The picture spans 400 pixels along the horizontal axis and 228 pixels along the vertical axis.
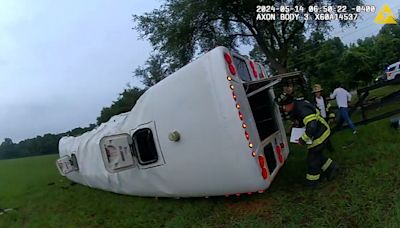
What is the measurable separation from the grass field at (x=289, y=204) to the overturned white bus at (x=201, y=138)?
40 cm

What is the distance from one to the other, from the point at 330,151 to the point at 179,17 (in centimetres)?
912

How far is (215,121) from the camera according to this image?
14.7 ft

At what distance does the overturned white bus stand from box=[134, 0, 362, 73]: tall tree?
859 centimetres

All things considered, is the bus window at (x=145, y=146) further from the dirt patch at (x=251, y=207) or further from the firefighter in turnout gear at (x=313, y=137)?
the firefighter in turnout gear at (x=313, y=137)

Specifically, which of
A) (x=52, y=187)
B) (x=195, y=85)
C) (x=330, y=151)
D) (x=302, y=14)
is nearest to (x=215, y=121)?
(x=195, y=85)

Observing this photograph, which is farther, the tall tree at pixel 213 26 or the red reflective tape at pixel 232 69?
the tall tree at pixel 213 26

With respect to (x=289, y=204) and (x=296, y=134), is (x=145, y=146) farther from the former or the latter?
(x=296, y=134)

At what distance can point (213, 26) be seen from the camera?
15773 millimetres

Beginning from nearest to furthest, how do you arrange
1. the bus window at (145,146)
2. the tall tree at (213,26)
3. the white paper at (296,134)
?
the bus window at (145,146) → the white paper at (296,134) → the tall tree at (213,26)

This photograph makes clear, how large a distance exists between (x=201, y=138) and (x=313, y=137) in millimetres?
1901

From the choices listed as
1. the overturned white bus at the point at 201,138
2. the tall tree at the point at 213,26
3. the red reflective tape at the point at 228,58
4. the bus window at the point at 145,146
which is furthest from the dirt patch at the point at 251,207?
the tall tree at the point at 213,26

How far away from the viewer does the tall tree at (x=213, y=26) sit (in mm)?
14117

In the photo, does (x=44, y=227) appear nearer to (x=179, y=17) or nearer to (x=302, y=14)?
(x=179, y=17)

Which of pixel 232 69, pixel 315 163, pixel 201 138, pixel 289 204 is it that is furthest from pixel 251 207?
pixel 232 69
